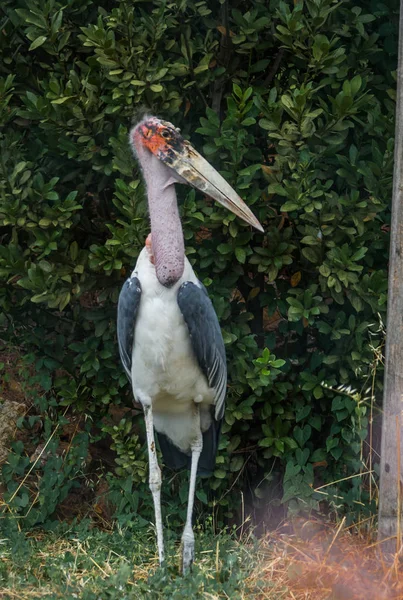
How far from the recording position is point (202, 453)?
15.9 feet

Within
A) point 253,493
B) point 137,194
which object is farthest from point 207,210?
point 253,493

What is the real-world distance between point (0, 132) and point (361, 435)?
2.19 meters

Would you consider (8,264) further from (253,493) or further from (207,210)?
(253,493)

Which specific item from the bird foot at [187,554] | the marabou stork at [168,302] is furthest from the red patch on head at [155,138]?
the bird foot at [187,554]

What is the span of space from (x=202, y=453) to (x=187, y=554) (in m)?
0.59

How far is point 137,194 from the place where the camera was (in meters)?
4.70

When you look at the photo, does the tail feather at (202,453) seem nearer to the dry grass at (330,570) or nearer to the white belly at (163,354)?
the white belly at (163,354)

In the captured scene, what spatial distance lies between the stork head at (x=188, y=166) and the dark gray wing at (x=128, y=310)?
0.45 metres

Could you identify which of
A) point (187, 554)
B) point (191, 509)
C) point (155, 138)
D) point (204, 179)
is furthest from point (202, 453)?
point (155, 138)

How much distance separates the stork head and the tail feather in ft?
3.63

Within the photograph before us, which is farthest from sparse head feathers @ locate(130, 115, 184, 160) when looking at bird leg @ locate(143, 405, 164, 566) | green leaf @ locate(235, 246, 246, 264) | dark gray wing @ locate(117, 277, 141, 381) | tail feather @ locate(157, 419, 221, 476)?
tail feather @ locate(157, 419, 221, 476)

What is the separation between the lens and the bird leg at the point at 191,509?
437 cm

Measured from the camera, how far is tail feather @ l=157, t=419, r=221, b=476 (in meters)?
4.75

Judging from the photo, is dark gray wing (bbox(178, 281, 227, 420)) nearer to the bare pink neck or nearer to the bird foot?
the bare pink neck
